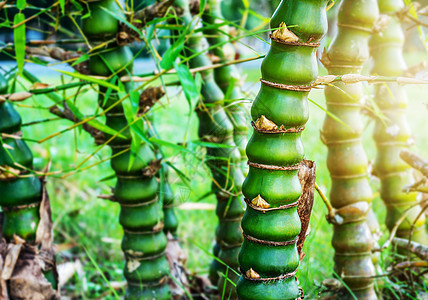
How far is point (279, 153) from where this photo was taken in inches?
27.5

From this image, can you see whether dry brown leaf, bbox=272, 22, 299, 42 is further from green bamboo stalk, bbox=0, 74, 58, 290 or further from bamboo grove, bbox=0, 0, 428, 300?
green bamboo stalk, bbox=0, 74, 58, 290

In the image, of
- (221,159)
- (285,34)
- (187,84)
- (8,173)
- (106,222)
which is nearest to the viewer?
(285,34)

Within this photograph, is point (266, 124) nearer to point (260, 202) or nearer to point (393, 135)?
point (260, 202)

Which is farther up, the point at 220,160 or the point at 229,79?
the point at 229,79

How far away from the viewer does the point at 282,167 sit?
0.71 metres

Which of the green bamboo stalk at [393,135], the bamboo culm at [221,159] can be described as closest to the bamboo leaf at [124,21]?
the bamboo culm at [221,159]

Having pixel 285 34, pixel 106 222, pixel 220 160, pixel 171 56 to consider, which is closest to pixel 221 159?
pixel 220 160

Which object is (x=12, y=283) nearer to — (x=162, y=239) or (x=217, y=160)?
(x=162, y=239)

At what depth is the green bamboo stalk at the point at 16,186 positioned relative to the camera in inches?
43.4

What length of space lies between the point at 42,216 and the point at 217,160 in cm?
45

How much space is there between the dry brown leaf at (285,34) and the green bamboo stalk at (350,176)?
0.41m

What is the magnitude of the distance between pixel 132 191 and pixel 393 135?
27.6 inches

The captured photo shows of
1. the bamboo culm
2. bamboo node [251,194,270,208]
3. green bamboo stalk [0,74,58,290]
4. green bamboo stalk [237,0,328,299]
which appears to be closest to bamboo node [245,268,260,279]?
green bamboo stalk [237,0,328,299]

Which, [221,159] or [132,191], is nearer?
[132,191]
